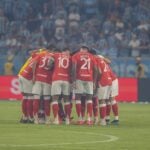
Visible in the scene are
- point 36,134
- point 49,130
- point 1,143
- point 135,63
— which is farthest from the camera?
point 135,63

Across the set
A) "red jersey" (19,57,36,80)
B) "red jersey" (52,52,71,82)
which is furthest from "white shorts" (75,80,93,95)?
"red jersey" (19,57,36,80)

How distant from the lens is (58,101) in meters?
22.5

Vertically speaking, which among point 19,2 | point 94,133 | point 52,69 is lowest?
point 94,133

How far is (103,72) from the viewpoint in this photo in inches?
870

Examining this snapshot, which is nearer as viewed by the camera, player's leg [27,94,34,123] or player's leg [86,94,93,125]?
player's leg [86,94,93,125]

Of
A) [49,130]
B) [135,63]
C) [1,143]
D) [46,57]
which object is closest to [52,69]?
[46,57]

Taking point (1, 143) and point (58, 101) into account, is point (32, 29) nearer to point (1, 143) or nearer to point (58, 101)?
point (58, 101)

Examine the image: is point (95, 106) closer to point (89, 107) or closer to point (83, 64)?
point (89, 107)

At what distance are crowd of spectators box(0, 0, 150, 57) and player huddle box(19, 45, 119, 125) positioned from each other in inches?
625

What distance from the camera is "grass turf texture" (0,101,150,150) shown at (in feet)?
50.4

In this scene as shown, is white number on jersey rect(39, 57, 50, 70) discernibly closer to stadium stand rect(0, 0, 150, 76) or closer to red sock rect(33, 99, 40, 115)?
red sock rect(33, 99, 40, 115)

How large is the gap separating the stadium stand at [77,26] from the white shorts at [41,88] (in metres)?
14.9

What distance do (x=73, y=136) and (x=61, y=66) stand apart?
14.9ft

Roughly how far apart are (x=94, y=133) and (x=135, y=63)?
61.0 ft
